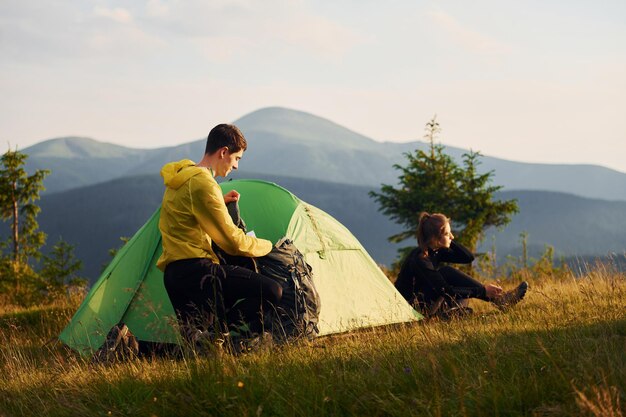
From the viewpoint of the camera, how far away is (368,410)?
3877 mm

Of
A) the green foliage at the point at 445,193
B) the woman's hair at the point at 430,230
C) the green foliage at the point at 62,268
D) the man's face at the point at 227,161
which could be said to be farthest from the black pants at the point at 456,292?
the green foliage at the point at 62,268

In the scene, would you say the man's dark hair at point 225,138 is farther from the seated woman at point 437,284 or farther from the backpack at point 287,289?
the seated woman at point 437,284

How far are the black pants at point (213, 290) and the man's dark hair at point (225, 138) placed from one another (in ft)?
3.29

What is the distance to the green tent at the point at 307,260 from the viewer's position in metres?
7.53

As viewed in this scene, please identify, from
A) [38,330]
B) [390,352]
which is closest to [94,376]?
[390,352]

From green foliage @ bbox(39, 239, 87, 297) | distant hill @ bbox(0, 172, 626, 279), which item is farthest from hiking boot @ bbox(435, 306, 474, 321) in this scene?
A: distant hill @ bbox(0, 172, 626, 279)

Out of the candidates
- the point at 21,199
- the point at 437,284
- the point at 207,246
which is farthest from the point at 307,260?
the point at 21,199

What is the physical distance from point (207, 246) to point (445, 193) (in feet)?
36.9

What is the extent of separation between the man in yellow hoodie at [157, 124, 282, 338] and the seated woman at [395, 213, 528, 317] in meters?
2.66

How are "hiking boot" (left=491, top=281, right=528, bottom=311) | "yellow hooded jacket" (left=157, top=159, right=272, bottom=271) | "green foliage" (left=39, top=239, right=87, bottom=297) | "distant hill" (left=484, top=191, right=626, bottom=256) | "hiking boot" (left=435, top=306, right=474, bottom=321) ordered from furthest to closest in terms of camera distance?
1. "distant hill" (left=484, top=191, right=626, bottom=256)
2. "green foliage" (left=39, top=239, right=87, bottom=297)
3. "hiking boot" (left=491, top=281, right=528, bottom=311)
4. "hiking boot" (left=435, top=306, right=474, bottom=321)
5. "yellow hooded jacket" (left=157, top=159, right=272, bottom=271)

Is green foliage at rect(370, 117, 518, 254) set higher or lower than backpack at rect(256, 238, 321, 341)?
higher

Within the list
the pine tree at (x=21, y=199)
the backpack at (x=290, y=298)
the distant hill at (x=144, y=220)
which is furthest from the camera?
the distant hill at (x=144, y=220)

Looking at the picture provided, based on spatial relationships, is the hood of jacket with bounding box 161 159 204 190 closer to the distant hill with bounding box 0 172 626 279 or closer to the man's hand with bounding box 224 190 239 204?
the man's hand with bounding box 224 190 239 204

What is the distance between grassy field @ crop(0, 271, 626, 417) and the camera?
3750 millimetres
